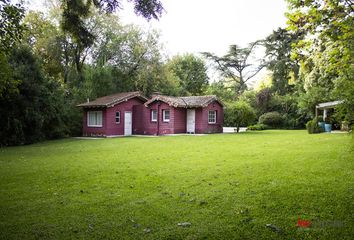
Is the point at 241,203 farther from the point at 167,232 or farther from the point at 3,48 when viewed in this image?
the point at 3,48

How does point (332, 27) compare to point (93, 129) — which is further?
point (93, 129)

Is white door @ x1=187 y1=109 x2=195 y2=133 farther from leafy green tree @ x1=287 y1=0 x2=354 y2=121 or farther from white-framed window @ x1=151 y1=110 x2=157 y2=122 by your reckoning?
leafy green tree @ x1=287 y1=0 x2=354 y2=121

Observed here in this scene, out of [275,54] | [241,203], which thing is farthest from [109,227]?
[275,54]

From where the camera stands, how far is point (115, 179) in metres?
7.53

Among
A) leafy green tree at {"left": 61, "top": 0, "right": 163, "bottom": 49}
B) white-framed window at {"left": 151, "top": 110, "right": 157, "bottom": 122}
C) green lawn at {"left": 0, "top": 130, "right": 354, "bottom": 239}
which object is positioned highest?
leafy green tree at {"left": 61, "top": 0, "right": 163, "bottom": 49}

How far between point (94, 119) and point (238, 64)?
93.2 feet

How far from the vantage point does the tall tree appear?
151 ft

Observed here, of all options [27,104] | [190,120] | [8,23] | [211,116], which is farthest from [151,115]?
[8,23]

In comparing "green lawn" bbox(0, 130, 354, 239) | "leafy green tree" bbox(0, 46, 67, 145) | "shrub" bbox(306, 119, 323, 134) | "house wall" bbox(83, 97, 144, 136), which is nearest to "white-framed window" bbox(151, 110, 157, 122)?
"house wall" bbox(83, 97, 144, 136)

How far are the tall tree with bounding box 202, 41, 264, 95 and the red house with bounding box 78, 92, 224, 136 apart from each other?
20.6 meters

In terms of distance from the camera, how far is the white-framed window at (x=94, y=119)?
2567 centimetres

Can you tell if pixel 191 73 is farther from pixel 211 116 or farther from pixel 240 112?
pixel 240 112

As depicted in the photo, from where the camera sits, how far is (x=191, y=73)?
50.0 m

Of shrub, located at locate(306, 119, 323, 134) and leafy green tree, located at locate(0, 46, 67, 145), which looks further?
shrub, located at locate(306, 119, 323, 134)
